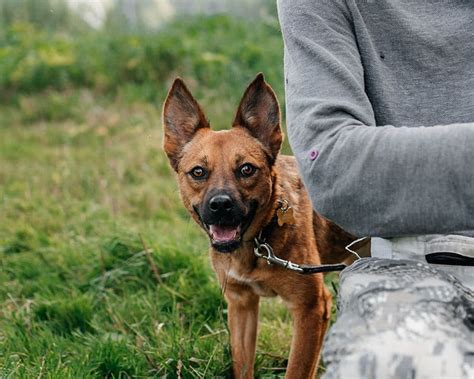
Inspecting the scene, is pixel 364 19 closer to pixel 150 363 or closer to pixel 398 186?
pixel 398 186

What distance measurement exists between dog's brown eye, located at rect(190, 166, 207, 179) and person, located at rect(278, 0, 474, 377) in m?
1.15

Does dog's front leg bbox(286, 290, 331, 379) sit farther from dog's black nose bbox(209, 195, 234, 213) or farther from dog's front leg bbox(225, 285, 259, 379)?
dog's black nose bbox(209, 195, 234, 213)

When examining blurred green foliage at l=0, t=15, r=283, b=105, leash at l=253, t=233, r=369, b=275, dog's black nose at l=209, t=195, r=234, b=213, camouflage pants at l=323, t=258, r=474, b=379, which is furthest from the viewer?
blurred green foliage at l=0, t=15, r=283, b=105

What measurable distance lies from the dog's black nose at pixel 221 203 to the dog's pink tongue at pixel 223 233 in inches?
4.3

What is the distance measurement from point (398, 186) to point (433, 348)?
33 cm

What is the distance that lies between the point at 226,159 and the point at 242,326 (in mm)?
742

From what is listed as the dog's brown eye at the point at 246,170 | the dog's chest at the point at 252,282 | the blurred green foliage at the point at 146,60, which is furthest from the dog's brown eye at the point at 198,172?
the blurred green foliage at the point at 146,60

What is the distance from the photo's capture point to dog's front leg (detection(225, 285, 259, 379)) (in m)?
3.02

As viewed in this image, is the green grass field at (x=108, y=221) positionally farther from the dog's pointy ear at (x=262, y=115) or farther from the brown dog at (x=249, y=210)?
the dog's pointy ear at (x=262, y=115)

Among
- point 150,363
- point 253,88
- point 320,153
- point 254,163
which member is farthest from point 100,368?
point 320,153

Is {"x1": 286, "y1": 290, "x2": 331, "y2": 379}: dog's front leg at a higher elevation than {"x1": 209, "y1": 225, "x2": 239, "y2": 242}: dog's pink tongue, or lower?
lower

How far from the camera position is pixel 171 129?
319 centimetres

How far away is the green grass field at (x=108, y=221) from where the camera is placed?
122 inches

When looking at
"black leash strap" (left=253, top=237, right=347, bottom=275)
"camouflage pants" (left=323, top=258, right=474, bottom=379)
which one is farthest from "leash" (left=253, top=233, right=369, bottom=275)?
"camouflage pants" (left=323, top=258, right=474, bottom=379)
